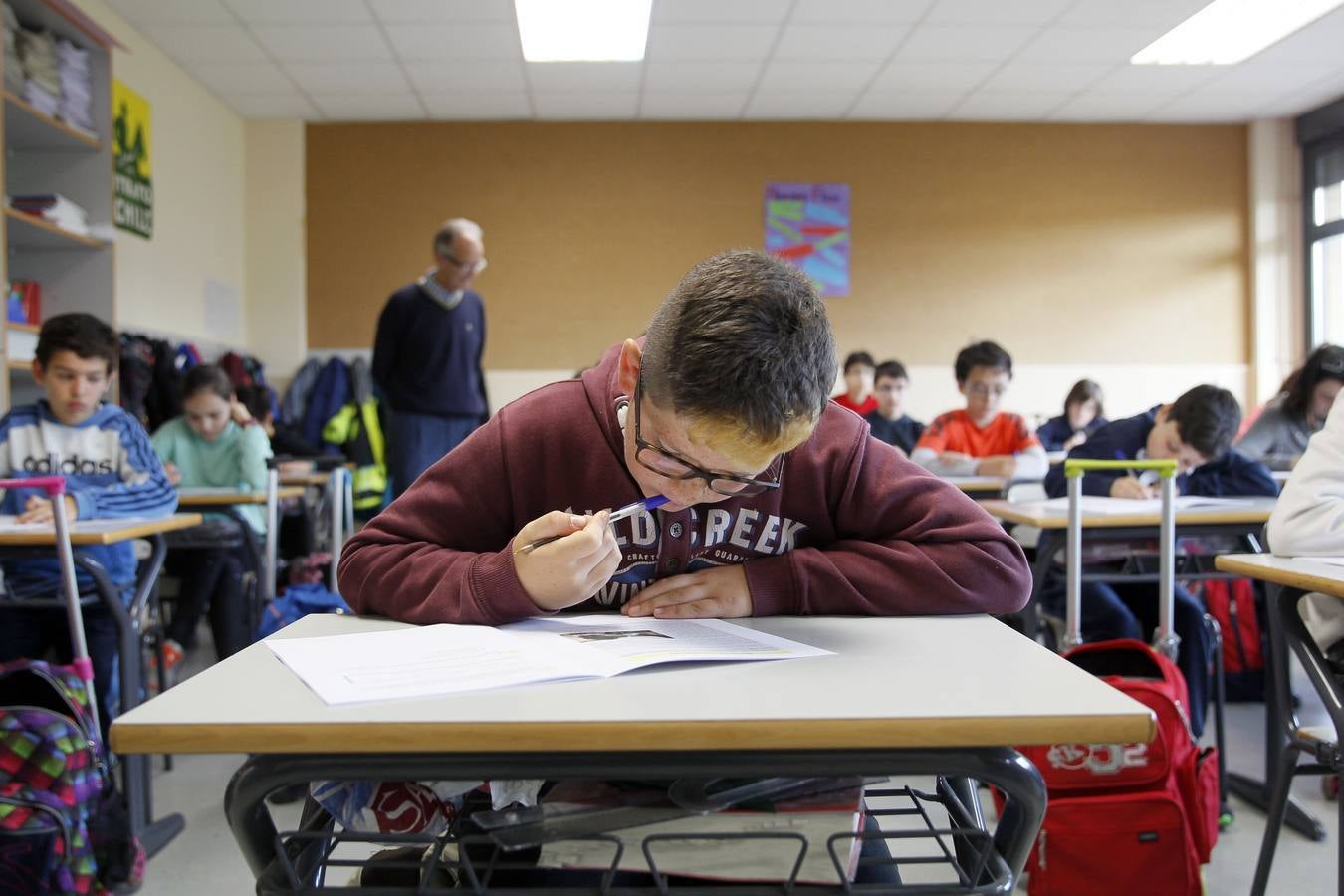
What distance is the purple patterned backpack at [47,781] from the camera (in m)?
1.54

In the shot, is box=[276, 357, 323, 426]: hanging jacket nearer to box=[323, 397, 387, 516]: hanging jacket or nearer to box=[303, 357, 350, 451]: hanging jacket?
box=[303, 357, 350, 451]: hanging jacket

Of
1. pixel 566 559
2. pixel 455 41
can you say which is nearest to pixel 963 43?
pixel 455 41

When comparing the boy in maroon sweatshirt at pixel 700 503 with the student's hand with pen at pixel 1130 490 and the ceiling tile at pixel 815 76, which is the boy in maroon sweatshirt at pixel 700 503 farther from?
the ceiling tile at pixel 815 76

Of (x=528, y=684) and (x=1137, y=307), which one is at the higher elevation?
(x=1137, y=307)

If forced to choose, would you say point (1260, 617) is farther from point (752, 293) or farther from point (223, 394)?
point (223, 394)

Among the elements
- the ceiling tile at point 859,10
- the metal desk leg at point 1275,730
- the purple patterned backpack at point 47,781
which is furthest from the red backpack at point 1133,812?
the ceiling tile at point 859,10

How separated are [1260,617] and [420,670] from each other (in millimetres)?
3047

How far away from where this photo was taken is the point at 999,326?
592 centimetres

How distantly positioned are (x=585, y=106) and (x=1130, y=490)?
4055 millimetres

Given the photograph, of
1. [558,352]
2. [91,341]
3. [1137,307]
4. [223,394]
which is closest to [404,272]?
[558,352]

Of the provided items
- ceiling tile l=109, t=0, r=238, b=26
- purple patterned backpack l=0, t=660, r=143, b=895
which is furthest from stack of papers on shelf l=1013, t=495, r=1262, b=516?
ceiling tile l=109, t=0, r=238, b=26

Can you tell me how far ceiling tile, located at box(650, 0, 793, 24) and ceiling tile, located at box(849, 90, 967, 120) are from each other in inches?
48.0

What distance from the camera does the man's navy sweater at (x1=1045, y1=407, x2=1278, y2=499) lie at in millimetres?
2680

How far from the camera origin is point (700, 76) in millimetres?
5094
